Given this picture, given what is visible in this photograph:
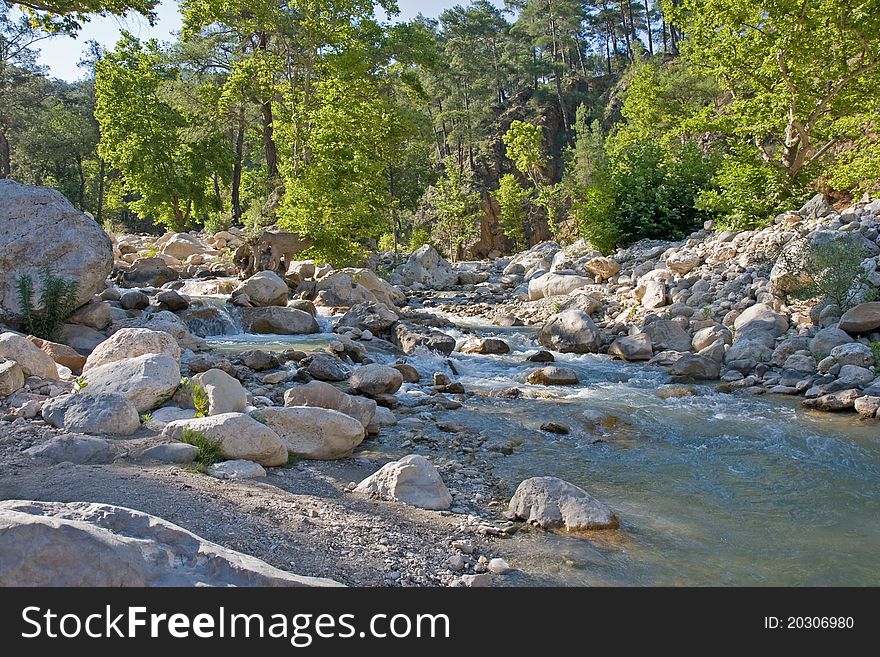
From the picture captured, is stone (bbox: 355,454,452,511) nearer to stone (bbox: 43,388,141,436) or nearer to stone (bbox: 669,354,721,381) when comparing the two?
stone (bbox: 43,388,141,436)

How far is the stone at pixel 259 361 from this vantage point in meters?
9.47

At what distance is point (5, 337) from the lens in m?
7.11

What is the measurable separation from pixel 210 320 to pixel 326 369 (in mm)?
4573

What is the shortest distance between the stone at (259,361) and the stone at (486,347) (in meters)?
3.85

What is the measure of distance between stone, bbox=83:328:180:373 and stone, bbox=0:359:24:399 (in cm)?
82

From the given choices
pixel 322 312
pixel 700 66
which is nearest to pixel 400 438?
pixel 322 312

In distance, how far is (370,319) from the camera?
1302cm

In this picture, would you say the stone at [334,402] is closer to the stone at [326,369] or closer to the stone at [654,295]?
the stone at [326,369]

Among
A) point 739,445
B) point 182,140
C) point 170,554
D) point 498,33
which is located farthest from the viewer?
point 498,33

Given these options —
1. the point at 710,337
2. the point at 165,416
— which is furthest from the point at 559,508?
the point at 710,337

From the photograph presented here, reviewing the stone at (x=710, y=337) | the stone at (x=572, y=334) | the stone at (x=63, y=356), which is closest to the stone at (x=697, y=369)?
the stone at (x=710, y=337)

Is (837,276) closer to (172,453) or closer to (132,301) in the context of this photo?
(172,453)

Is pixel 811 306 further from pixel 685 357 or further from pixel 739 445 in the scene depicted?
pixel 739 445

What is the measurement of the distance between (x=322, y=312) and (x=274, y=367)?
19.4 ft
